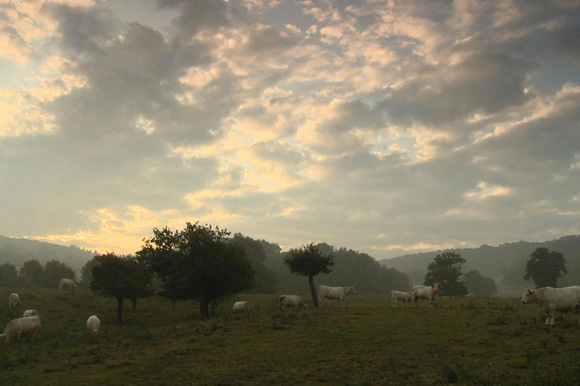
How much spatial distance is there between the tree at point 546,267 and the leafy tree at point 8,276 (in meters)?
128

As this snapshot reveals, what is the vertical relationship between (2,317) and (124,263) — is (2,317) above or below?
below

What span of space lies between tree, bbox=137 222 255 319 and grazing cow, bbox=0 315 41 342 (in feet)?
41.8

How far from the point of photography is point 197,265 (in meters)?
37.7

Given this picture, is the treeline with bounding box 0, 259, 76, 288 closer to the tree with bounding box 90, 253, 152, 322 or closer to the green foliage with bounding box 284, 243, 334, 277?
the tree with bounding box 90, 253, 152, 322

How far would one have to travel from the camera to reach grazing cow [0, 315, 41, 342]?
25.4 meters

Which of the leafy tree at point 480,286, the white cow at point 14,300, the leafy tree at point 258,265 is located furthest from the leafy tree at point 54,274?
the leafy tree at point 480,286

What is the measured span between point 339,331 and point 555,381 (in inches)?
492

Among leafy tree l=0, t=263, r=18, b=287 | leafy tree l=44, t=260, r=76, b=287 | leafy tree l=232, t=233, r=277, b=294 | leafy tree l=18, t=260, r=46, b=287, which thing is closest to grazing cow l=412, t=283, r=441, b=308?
leafy tree l=232, t=233, r=277, b=294

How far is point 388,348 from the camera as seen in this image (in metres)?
18.1

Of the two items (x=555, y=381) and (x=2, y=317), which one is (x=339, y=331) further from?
(x=2, y=317)

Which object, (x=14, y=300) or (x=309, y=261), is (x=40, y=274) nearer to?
(x=14, y=300)

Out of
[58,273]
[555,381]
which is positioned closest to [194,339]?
[555,381]

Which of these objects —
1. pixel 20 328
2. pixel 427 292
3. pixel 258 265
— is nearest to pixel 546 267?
pixel 258 265

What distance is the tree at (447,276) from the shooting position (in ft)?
277
